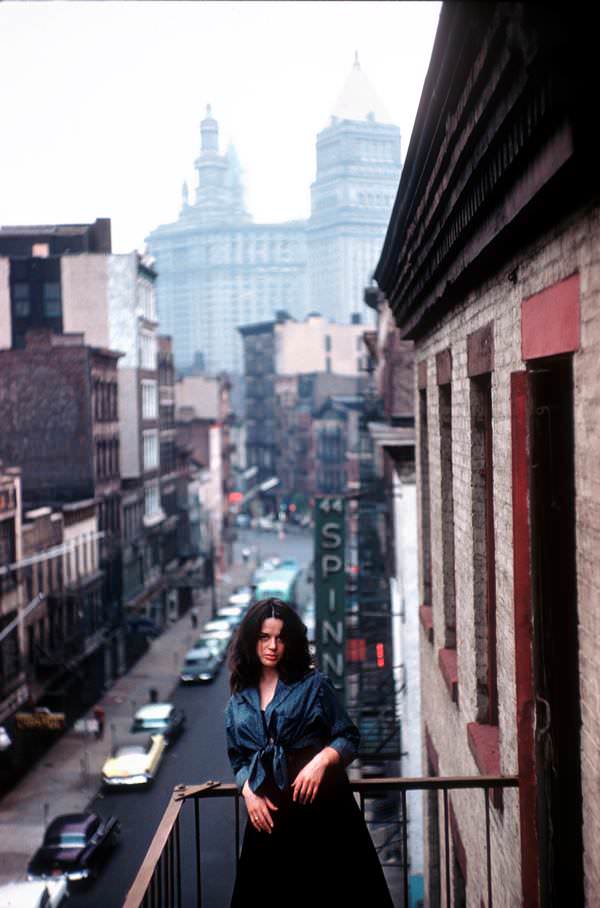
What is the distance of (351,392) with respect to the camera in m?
109

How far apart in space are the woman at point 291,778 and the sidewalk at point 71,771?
19794mm

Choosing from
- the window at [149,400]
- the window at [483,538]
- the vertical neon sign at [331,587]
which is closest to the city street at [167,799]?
the vertical neon sign at [331,587]

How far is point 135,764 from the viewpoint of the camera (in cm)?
3048

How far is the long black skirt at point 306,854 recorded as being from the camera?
5.64 meters

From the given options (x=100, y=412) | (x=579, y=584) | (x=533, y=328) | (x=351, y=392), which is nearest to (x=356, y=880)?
(x=579, y=584)

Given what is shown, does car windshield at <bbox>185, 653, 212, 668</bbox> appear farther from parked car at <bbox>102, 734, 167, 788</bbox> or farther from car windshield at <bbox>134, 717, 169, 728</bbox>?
parked car at <bbox>102, 734, 167, 788</bbox>

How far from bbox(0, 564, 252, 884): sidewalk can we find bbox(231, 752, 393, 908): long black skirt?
64.8 feet

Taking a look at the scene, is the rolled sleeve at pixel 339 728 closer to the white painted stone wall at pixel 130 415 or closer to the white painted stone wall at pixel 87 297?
the white painted stone wall at pixel 87 297

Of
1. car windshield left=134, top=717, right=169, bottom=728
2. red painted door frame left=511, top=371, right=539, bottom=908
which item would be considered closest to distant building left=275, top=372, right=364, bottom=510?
car windshield left=134, top=717, right=169, bottom=728

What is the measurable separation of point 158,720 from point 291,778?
3152cm

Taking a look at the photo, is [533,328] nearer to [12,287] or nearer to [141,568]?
[12,287]

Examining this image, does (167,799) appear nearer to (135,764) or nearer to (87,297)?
(135,764)

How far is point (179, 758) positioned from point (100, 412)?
20000 millimetres

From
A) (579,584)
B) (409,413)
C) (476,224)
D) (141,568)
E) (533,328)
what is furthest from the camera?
(141,568)
